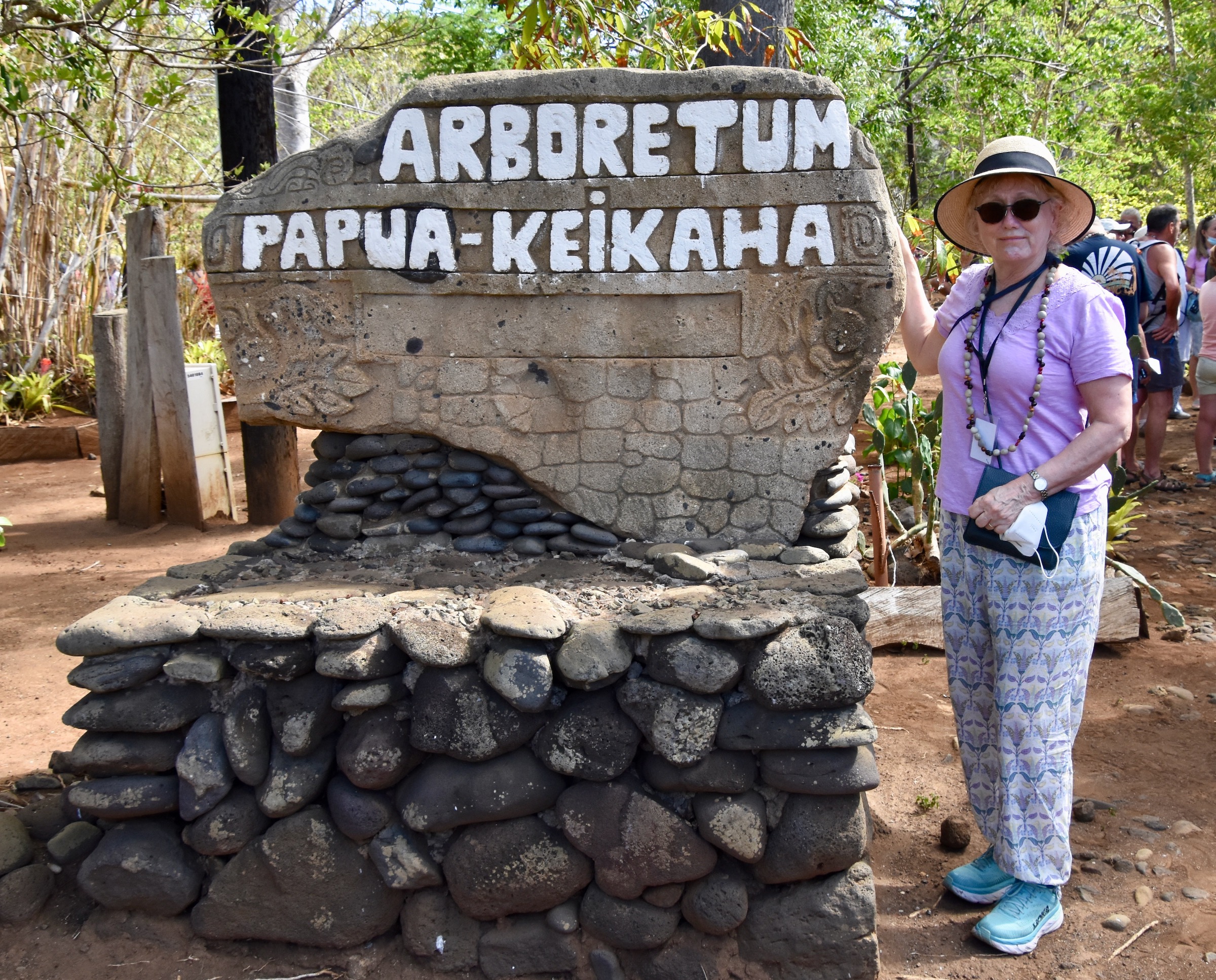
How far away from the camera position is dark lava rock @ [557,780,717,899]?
9.50 feet

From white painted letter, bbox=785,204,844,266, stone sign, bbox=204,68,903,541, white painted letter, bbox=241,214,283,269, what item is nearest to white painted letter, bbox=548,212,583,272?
stone sign, bbox=204,68,903,541

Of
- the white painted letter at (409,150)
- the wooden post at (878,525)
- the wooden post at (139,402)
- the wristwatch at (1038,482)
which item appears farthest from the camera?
the wooden post at (139,402)

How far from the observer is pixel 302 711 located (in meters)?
3.01

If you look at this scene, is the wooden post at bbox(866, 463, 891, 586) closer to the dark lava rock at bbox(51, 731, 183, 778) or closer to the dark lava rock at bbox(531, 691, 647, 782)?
the dark lava rock at bbox(531, 691, 647, 782)

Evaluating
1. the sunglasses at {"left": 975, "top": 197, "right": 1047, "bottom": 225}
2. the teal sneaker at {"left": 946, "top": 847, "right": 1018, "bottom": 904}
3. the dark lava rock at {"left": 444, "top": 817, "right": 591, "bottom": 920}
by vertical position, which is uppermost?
the sunglasses at {"left": 975, "top": 197, "right": 1047, "bottom": 225}

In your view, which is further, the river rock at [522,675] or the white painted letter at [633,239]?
the white painted letter at [633,239]

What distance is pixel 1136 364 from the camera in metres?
5.88

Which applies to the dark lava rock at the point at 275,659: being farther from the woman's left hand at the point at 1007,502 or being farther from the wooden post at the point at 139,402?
the wooden post at the point at 139,402

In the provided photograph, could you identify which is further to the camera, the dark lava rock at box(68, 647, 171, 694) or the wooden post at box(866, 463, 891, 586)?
the wooden post at box(866, 463, 891, 586)

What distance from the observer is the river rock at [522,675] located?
290 cm

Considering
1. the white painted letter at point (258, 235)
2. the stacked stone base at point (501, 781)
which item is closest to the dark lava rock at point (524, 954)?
the stacked stone base at point (501, 781)

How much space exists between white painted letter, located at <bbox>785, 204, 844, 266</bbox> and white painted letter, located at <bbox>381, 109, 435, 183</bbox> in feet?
4.10

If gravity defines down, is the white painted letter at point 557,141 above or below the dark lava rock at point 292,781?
above

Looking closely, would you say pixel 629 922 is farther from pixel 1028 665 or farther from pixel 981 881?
pixel 1028 665
